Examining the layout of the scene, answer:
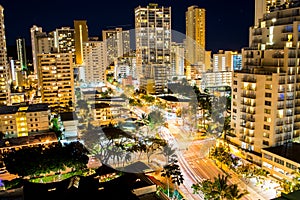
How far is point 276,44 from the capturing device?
10766 mm

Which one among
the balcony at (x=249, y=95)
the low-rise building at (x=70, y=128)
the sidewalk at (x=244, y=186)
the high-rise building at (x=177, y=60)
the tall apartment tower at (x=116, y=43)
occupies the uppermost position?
the tall apartment tower at (x=116, y=43)

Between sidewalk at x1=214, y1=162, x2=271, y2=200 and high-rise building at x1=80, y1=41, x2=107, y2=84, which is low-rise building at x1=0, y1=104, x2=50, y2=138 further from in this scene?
high-rise building at x1=80, y1=41, x2=107, y2=84

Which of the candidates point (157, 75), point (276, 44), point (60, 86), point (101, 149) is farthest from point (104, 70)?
point (276, 44)

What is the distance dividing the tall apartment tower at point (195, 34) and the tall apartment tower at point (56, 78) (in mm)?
19868

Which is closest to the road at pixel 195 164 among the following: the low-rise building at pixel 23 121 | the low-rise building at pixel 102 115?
the low-rise building at pixel 102 115

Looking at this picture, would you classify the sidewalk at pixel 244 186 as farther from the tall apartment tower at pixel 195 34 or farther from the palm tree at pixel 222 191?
the tall apartment tower at pixel 195 34

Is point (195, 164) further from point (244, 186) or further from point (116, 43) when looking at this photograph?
point (116, 43)

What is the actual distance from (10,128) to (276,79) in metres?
11.9

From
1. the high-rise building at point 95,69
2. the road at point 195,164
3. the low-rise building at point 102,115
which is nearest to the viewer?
the road at point 195,164

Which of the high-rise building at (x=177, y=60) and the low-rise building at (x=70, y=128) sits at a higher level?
the high-rise building at (x=177, y=60)

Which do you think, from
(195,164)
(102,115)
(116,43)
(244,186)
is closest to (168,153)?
(195,164)

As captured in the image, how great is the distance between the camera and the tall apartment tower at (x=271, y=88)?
10094 mm

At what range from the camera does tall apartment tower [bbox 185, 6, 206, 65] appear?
38.8 m

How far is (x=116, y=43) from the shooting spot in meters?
38.5
